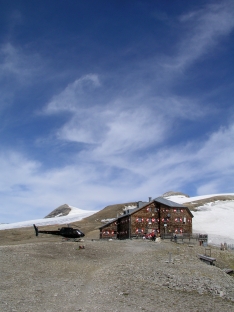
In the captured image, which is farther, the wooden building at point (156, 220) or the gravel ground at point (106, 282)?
the wooden building at point (156, 220)

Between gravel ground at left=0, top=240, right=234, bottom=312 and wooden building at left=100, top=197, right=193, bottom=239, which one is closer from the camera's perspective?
gravel ground at left=0, top=240, right=234, bottom=312

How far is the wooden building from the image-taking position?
62.3 metres

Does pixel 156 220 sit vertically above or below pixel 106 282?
above

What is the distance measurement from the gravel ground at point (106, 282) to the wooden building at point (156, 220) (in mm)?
24849

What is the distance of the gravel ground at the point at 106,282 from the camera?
18062mm

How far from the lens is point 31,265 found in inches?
1123

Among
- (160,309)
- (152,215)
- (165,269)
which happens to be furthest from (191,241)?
(160,309)

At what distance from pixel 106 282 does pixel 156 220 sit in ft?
137

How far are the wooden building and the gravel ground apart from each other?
24.8m

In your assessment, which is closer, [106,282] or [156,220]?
[106,282]

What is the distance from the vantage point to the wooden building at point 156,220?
204 ft

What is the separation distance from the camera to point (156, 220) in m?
64.1

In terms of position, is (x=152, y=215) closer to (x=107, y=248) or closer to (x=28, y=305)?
(x=107, y=248)

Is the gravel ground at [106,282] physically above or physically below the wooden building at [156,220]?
below
